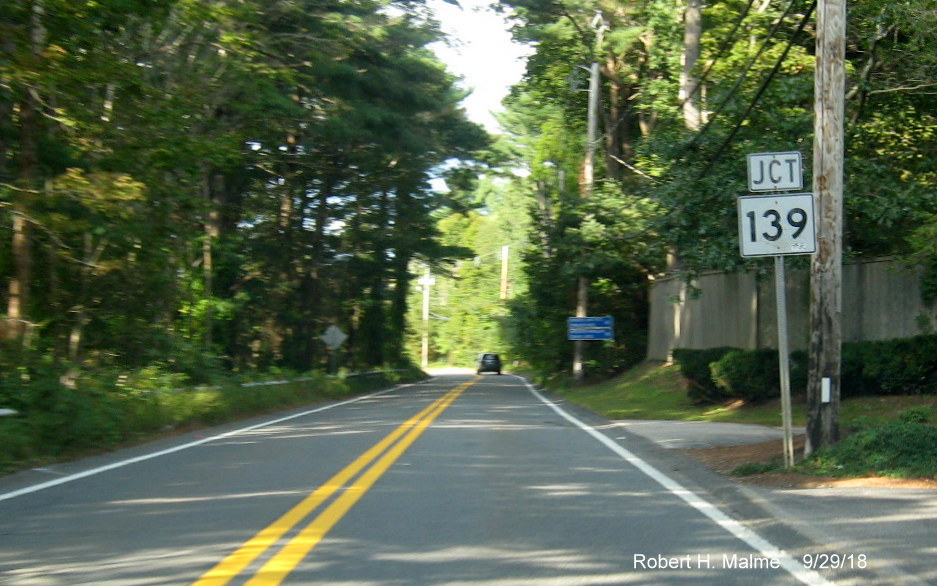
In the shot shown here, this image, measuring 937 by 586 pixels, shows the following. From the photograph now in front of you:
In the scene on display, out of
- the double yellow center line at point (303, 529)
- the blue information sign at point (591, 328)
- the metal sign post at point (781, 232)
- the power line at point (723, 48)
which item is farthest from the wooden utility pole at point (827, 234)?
the blue information sign at point (591, 328)

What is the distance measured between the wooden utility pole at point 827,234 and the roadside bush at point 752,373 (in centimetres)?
934

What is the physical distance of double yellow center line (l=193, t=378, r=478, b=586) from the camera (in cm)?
662

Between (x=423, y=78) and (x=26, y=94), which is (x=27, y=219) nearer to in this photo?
(x=26, y=94)

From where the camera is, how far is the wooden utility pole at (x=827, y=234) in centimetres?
1160

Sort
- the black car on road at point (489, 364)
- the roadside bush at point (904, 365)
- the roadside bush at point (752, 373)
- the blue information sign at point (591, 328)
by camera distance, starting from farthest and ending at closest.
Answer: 1. the black car on road at point (489, 364)
2. the blue information sign at point (591, 328)
3. the roadside bush at point (752, 373)
4. the roadside bush at point (904, 365)

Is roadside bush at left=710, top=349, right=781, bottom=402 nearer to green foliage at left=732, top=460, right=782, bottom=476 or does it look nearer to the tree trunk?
the tree trunk

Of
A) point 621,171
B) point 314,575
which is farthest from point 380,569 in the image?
point 621,171

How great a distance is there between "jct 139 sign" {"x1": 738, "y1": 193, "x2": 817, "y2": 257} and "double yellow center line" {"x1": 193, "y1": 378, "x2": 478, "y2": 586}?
16.5 feet

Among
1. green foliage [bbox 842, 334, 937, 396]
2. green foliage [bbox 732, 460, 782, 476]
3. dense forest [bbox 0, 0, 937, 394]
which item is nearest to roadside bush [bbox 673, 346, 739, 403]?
dense forest [bbox 0, 0, 937, 394]

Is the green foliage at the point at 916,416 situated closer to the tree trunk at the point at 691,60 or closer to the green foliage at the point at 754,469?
the green foliage at the point at 754,469

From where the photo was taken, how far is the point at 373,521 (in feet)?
27.8

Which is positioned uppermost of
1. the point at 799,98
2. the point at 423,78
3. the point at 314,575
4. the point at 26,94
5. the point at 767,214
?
the point at 423,78

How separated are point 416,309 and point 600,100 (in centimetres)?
6713

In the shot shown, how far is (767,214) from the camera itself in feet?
36.7
